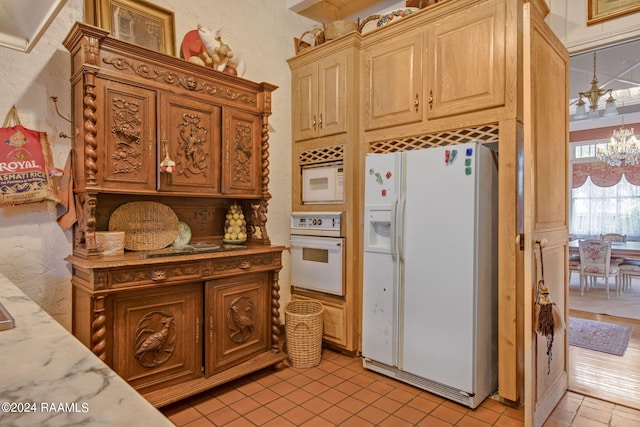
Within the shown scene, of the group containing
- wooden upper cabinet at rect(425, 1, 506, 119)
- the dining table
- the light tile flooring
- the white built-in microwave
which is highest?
wooden upper cabinet at rect(425, 1, 506, 119)

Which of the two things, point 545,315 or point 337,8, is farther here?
point 337,8

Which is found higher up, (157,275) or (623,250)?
(157,275)

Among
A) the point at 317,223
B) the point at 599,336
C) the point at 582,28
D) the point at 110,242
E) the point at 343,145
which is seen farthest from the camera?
the point at 599,336

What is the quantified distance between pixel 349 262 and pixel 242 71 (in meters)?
1.80

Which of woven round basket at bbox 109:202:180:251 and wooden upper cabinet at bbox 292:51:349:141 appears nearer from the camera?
woven round basket at bbox 109:202:180:251

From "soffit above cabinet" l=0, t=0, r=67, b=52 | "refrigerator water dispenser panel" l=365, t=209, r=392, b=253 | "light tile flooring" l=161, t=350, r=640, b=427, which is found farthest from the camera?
"refrigerator water dispenser panel" l=365, t=209, r=392, b=253

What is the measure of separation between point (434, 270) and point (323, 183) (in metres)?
1.23

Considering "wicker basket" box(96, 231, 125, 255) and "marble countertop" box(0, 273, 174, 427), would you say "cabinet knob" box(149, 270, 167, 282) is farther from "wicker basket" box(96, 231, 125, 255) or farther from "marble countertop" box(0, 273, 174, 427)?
"marble countertop" box(0, 273, 174, 427)

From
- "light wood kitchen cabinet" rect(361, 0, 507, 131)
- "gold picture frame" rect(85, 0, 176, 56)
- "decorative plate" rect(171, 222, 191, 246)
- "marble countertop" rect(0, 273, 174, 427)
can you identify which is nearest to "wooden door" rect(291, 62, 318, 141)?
"light wood kitchen cabinet" rect(361, 0, 507, 131)

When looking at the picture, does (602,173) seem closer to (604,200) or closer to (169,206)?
(604,200)

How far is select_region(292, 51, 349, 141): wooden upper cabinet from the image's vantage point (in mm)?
2955

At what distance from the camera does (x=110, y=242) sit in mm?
2141

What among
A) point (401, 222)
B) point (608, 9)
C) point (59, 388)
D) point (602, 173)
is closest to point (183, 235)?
point (401, 222)

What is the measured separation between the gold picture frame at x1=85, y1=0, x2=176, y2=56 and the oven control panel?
1587 millimetres
